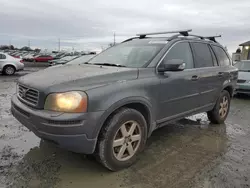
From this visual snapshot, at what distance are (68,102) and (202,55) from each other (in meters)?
3.04

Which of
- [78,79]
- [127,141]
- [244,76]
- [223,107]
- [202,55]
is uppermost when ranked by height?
[202,55]

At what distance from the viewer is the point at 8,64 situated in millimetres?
15820

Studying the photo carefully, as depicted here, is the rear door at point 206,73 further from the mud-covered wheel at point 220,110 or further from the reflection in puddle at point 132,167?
the reflection in puddle at point 132,167

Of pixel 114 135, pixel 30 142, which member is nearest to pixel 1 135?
pixel 30 142

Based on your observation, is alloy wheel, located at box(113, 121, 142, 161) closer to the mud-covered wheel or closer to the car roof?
the car roof

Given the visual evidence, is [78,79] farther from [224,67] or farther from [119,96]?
[224,67]

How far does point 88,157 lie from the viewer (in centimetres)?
367

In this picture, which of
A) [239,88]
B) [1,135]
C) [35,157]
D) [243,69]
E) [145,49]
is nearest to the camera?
[35,157]

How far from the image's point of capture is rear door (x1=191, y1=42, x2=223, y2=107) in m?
4.61

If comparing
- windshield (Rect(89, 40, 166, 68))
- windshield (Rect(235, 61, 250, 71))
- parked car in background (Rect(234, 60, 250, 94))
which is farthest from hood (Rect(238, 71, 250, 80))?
windshield (Rect(89, 40, 166, 68))

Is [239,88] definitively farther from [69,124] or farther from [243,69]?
[69,124]

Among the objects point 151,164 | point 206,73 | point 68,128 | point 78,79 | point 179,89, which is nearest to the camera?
point 68,128

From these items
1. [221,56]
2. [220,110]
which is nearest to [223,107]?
[220,110]

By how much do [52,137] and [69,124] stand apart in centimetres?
27
